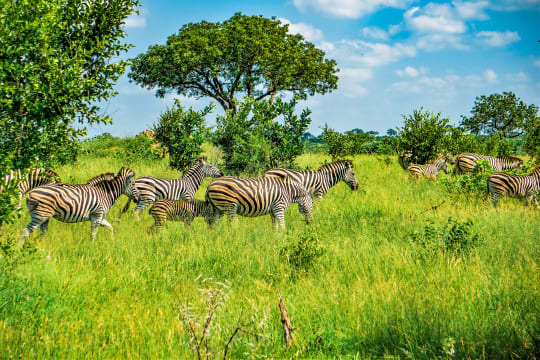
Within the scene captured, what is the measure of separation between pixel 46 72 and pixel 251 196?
4.98 meters

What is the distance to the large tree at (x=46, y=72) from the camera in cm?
504

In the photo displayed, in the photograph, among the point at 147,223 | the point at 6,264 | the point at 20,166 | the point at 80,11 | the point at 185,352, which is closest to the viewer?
the point at 185,352

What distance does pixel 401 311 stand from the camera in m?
4.66

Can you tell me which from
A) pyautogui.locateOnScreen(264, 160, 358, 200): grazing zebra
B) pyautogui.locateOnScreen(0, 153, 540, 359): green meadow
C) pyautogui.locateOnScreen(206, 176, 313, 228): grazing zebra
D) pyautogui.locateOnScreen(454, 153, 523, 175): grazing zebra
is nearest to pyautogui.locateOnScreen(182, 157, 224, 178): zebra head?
pyautogui.locateOnScreen(264, 160, 358, 200): grazing zebra

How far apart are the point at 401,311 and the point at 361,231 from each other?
4523mm

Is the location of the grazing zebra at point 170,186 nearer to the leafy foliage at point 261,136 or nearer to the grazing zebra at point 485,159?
the leafy foliage at point 261,136

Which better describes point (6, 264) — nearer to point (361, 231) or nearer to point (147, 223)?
point (147, 223)

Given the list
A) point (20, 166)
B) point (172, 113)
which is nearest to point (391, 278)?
point (20, 166)

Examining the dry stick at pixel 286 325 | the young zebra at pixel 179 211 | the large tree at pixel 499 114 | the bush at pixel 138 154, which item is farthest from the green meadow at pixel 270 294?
the large tree at pixel 499 114

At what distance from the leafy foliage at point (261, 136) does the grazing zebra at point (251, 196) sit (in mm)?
5784

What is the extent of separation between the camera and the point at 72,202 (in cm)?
827

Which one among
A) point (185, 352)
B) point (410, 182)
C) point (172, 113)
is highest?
point (172, 113)

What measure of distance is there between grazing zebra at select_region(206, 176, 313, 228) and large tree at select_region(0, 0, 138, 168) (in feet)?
11.7

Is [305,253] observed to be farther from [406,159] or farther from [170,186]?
[406,159]
